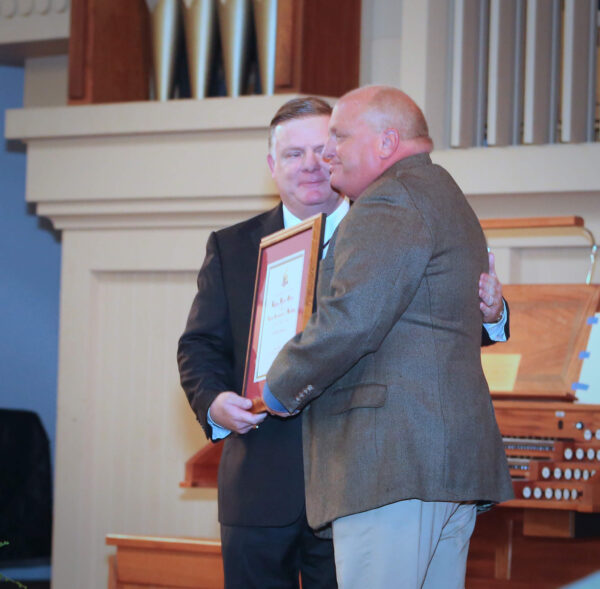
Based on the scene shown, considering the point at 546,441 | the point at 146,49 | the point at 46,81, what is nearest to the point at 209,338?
the point at 546,441

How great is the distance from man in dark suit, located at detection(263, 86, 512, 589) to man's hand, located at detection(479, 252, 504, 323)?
0.20 feet

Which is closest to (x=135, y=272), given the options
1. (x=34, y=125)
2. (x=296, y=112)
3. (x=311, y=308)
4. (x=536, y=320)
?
(x=34, y=125)

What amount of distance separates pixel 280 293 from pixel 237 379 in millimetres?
329

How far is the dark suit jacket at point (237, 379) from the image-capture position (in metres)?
2.56

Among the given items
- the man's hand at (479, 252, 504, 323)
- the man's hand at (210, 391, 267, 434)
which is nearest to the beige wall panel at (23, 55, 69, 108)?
the man's hand at (210, 391, 267, 434)

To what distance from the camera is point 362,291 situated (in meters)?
2.04

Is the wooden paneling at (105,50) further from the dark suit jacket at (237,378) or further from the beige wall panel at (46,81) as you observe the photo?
the dark suit jacket at (237,378)

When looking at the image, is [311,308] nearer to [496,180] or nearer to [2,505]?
[496,180]

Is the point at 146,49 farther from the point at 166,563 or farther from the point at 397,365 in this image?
the point at 397,365

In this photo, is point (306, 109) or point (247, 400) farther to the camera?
point (306, 109)

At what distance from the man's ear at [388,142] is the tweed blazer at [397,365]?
0.17ft

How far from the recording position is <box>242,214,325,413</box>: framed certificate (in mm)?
2387

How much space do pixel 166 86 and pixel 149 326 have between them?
1.18m

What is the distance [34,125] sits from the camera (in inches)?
210
